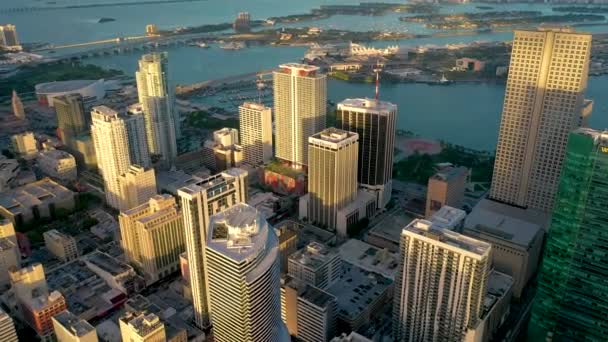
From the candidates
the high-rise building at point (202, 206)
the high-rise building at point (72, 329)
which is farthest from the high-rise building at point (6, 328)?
the high-rise building at point (202, 206)

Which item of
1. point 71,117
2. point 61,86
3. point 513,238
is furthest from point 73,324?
point 61,86

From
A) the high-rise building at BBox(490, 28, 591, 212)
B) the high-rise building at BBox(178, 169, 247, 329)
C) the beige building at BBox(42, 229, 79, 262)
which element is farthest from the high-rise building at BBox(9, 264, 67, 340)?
the high-rise building at BBox(490, 28, 591, 212)

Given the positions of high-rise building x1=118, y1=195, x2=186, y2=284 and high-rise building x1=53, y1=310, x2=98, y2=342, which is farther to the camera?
high-rise building x1=118, y1=195, x2=186, y2=284

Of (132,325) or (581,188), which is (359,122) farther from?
(132,325)

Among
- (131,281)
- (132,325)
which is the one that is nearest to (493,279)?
(132,325)

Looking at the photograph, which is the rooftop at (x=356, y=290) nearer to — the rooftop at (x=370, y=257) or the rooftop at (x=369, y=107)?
the rooftop at (x=370, y=257)

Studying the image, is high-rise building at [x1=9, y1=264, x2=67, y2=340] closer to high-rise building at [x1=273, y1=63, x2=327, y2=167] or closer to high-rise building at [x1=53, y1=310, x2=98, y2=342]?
high-rise building at [x1=53, y1=310, x2=98, y2=342]
